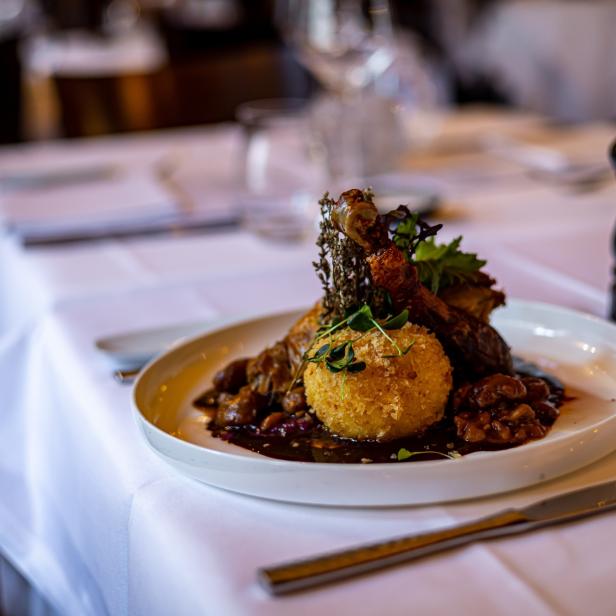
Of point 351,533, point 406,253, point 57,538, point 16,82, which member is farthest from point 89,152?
point 16,82

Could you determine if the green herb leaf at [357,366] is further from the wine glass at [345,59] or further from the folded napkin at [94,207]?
the wine glass at [345,59]

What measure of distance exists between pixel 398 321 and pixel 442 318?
0.06m

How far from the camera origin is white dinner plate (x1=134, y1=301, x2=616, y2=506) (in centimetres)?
70

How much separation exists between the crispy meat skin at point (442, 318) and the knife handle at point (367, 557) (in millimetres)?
206

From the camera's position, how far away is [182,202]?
1.92 meters

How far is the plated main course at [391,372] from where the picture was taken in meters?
0.78

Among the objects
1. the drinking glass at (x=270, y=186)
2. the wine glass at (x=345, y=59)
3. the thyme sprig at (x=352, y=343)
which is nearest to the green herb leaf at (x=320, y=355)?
the thyme sprig at (x=352, y=343)

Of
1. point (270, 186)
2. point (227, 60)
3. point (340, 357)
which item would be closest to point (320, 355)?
point (340, 357)

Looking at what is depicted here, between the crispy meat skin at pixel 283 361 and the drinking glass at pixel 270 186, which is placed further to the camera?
the drinking glass at pixel 270 186

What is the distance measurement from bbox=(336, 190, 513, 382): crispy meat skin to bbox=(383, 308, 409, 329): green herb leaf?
0.7 inches

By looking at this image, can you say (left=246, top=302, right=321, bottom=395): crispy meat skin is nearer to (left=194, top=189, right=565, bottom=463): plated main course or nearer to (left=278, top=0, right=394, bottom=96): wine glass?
(left=194, top=189, right=565, bottom=463): plated main course

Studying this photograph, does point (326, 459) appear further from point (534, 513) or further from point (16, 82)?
point (16, 82)

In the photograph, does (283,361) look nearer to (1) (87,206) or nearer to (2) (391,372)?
(2) (391,372)

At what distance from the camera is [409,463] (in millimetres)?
697
